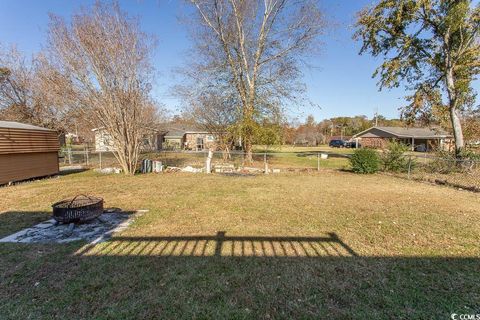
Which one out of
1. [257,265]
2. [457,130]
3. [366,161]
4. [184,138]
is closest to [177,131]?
[184,138]

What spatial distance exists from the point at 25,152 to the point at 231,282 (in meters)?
10.6

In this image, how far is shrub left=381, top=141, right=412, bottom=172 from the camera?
11.9 m

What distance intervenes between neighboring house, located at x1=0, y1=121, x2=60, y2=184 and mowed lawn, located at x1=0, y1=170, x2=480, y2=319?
3.90 m

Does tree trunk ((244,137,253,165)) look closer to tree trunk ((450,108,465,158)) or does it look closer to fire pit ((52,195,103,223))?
fire pit ((52,195,103,223))

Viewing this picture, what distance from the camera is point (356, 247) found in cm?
378

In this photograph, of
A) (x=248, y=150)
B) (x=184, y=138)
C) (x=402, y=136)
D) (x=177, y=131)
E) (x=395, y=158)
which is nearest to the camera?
(x=395, y=158)

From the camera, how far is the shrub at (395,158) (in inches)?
469

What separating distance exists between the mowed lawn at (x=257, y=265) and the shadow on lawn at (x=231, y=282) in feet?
0.04

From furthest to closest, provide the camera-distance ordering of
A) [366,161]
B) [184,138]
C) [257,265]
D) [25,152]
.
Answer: [184,138]
[366,161]
[25,152]
[257,265]

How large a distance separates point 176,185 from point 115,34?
6900 millimetres

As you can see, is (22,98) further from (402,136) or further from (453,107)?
(402,136)

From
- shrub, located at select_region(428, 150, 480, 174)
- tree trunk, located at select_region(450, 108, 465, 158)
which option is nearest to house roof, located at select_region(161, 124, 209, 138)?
tree trunk, located at select_region(450, 108, 465, 158)

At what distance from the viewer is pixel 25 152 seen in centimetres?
953

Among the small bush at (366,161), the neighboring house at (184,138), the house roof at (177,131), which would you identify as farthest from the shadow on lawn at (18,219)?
the house roof at (177,131)
